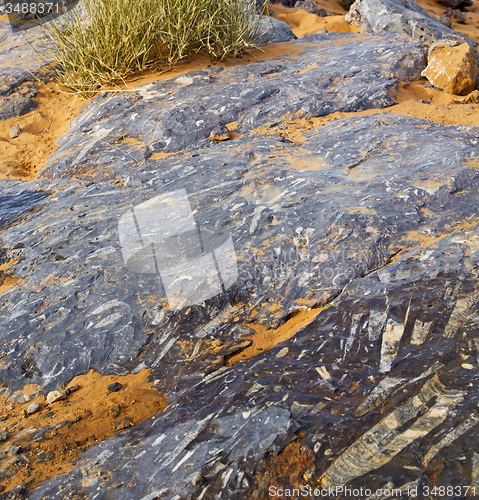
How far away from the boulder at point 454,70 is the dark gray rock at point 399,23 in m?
0.73

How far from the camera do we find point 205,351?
5.89 ft

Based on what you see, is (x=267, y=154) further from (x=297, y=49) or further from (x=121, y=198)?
(x=297, y=49)

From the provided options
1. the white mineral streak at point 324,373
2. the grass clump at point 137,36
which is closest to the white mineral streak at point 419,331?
the white mineral streak at point 324,373

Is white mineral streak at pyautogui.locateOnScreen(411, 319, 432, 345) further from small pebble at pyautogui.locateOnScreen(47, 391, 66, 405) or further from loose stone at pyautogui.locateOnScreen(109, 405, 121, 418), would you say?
small pebble at pyautogui.locateOnScreen(47, 391, 66, 405)

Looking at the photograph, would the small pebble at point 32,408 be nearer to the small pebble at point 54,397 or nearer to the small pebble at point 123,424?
the small pebble at point 54,397

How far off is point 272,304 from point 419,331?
626 mm

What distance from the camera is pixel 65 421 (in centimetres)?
164

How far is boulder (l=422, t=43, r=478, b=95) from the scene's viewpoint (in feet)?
13.1

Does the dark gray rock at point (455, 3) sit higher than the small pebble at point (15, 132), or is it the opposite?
Answer: the small pebble at point (15, 132)

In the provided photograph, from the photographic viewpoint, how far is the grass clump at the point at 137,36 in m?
4.06

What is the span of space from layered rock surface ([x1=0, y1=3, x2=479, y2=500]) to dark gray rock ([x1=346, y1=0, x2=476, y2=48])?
2.30m

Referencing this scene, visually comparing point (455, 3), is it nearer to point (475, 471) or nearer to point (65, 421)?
point (475, 471)

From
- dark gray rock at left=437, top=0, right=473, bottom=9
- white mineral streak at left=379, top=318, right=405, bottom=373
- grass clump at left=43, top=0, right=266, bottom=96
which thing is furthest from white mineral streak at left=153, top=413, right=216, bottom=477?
dark gray rock at left=437, top=0, right=473, bottom=9

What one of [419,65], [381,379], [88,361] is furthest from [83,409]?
[419,65]
